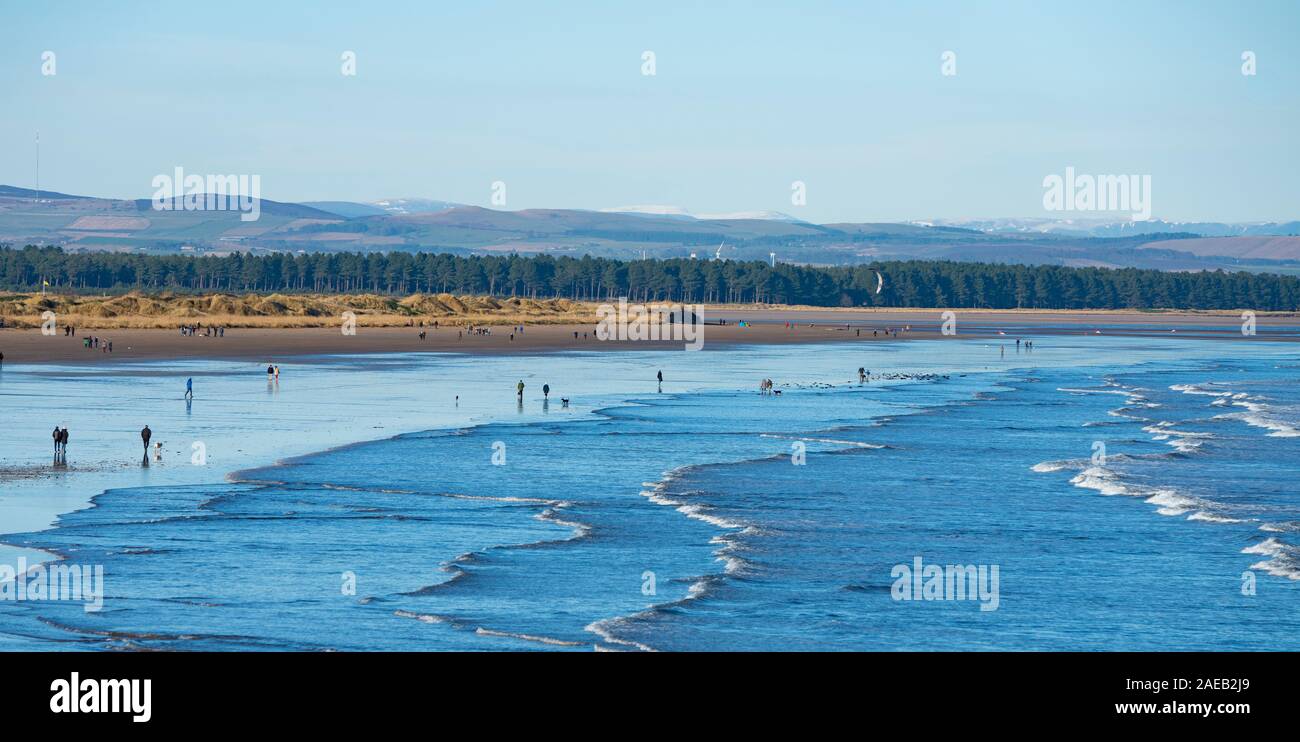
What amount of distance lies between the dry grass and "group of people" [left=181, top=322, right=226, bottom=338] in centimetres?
588

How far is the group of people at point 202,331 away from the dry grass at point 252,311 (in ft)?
19.3

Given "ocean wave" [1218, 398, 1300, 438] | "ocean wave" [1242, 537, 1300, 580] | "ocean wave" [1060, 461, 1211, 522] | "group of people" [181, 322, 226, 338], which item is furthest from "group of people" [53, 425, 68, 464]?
"group of people" [181, 322, 226, 338]

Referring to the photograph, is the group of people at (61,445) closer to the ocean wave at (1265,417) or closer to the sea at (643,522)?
the sea at (643,522)

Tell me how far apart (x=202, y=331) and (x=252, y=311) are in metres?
28.5

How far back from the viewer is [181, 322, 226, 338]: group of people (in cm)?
11739

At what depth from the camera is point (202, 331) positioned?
124m

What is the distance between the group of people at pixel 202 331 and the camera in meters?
117

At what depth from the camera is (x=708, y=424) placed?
52844 millimetres

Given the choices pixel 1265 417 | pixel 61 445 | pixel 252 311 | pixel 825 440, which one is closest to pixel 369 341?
pixel 252 311

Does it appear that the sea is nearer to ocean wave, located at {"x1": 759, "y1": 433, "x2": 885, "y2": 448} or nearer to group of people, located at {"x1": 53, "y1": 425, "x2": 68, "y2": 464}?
ocean wave, located at {"x1": 759, "y1": 433, "x2": 885, "y2": 448}

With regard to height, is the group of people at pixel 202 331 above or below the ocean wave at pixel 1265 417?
above

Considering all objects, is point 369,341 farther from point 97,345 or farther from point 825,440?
point 825,440

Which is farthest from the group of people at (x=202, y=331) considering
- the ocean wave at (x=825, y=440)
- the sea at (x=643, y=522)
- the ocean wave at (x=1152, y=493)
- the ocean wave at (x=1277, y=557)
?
Answer: the ocean wave at (x=1277, y=557)

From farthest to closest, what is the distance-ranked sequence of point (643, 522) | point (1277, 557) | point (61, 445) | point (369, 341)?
point (369, 341) → point (61, 445) → point (643, 522) → point (1277, 557)
